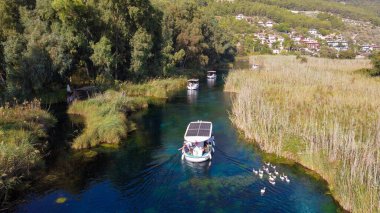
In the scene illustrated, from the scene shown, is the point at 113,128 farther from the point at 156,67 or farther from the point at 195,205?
the point at 156,67

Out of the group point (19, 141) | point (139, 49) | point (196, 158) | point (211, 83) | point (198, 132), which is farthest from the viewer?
point (211, 83)

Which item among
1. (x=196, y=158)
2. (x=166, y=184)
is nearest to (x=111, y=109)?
(x=196, y=158)

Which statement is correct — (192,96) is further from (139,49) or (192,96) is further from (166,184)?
(166,184)

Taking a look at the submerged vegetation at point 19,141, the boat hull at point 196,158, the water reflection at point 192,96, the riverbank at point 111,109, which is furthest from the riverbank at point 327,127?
the submerged vegetation at point 19,141

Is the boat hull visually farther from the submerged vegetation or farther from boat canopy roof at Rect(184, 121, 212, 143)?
the submerged vegetation

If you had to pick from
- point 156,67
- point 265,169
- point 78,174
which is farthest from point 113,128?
point 156,67

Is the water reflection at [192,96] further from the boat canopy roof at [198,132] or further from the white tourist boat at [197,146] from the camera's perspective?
the white tourist boat at [197,146]

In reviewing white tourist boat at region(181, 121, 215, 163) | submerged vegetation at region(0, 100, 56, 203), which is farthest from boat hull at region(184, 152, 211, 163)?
submerged vegetation at region(0, 100, 56, 203)
